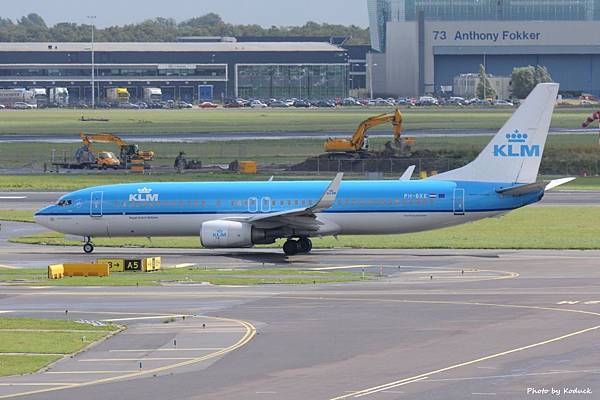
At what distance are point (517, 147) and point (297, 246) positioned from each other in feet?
33.7

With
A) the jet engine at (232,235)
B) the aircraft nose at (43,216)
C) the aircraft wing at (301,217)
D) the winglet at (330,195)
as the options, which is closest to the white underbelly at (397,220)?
the aircraft wing at (301,217)

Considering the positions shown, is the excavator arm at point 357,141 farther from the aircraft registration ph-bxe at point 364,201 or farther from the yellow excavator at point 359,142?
the aircraft registration ph-bxe at point 364,201

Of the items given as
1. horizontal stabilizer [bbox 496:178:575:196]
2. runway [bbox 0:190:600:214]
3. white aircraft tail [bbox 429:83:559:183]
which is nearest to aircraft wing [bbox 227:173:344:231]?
white aircraft tail [bbox 429:83:559:183]

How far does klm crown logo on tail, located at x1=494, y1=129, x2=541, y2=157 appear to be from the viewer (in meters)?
57.9

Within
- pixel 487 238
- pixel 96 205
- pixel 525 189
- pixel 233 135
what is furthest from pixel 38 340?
pixel 233 135

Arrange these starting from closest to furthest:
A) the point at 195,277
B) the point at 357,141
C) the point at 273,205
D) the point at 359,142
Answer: the point at 195,277 < the point at 273,205 < the point at 357,141 < the point at 359,142

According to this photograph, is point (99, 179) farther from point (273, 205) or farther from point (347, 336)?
point (347, 336)

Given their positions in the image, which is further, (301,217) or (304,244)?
(304,244)

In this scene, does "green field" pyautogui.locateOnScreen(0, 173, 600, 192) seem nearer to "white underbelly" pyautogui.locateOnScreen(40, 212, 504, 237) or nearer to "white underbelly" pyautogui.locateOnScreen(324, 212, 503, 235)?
"white underbelly" pyautogui.locateOnScreen(40, 212, 504, 237)

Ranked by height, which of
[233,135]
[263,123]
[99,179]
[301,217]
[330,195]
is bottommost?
[99,179]

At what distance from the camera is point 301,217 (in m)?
57.4

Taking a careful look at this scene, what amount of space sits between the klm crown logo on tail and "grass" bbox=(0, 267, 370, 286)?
1070cm

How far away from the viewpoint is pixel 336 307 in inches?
1609

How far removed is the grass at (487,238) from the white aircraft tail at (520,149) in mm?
4096
